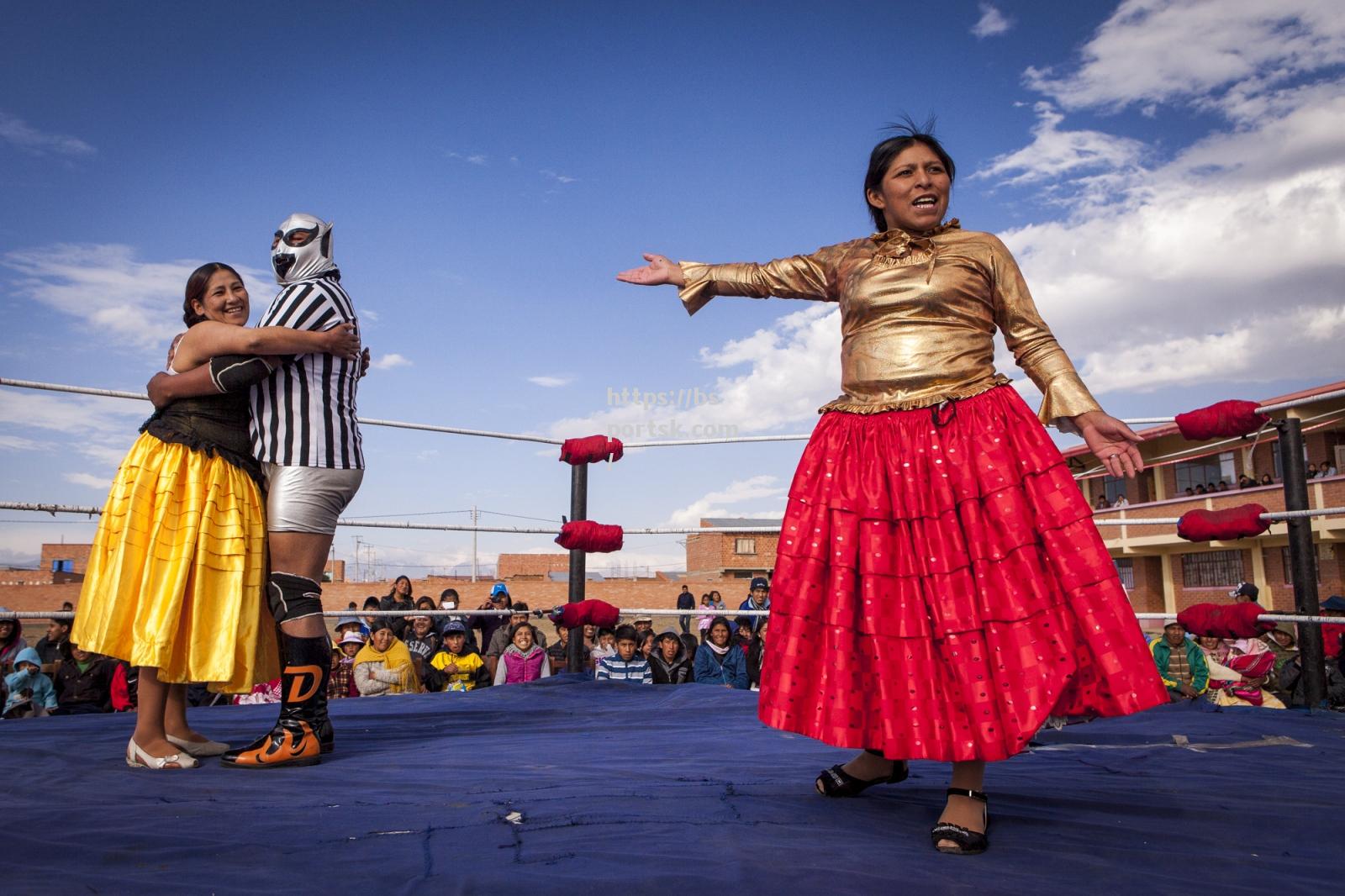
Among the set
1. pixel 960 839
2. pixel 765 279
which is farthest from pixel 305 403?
pixel 960 839

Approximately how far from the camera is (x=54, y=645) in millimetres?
6914

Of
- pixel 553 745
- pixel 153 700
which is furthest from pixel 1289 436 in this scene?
pixel 153 700

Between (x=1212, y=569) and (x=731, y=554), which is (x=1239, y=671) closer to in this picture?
(x=1212, y=569)

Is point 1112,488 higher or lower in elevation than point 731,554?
higher

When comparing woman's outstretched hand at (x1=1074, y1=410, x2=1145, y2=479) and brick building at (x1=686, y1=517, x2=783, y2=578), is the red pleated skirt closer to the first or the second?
woman's outstretched hand at (x1=1074, y1=410, x2=1145, y2=479)

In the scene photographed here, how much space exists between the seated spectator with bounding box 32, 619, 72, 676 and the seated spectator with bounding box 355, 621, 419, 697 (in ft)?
6.98

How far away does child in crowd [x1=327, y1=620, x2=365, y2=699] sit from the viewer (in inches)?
236

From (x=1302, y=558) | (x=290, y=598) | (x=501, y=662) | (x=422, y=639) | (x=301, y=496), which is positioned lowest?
(x=501, y=662)

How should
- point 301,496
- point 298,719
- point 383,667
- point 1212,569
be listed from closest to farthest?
point 298,719 < point 301,496 < point 383,667 < point 1212,569

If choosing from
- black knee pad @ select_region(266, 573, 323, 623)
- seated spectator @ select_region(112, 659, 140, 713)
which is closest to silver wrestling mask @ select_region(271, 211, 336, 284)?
black knee pad @ select_region(266, 573, 323, 623)

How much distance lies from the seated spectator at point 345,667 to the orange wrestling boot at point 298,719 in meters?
3.33

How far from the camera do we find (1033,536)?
1.93 metres

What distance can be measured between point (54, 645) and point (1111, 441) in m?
7.48

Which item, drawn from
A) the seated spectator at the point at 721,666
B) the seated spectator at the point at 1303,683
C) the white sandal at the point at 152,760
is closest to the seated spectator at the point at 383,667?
the seated spectator at the point at 721,666
